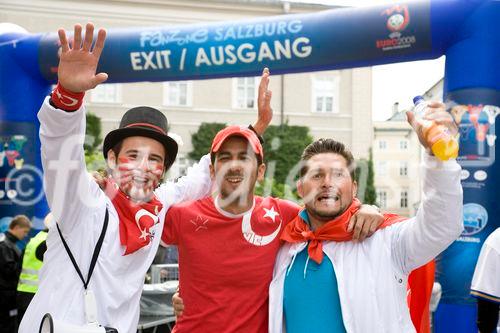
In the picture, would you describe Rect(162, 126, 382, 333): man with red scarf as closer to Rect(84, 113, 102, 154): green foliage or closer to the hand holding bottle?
the hand holding bottle

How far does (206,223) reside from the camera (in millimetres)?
2629

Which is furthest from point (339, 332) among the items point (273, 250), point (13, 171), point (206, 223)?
point (13, 171)

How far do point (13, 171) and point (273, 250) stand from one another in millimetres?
5510

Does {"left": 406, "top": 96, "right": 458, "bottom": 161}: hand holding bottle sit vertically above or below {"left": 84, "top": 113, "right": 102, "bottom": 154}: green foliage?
below

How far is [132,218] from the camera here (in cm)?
230

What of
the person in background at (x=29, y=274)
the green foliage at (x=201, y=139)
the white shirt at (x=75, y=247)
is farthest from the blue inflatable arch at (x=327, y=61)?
the green foliage at (x=201, y=139)

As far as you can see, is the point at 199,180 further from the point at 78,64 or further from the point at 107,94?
the point at 107,94

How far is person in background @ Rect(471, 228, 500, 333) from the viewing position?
331 centimetres

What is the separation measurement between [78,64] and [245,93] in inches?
726

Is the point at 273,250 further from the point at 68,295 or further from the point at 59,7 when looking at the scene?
the point at 59,7

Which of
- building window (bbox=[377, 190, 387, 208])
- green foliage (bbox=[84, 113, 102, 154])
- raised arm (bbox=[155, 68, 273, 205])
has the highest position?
green foliage (bbox=[84, 113, 102, 154])

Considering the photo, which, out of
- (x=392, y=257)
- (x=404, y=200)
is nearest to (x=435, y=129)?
(x=392, y=257)

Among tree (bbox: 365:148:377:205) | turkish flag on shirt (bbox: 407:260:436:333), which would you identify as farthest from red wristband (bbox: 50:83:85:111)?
tree (bbox: 365:148:377:205)

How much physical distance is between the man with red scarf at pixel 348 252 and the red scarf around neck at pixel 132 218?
612mm
